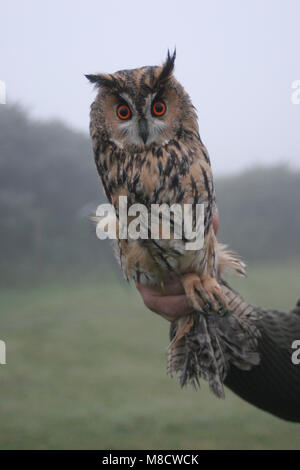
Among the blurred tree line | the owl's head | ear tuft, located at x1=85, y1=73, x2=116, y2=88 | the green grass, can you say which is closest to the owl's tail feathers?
the owl's head

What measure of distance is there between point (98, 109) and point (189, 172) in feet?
0.79

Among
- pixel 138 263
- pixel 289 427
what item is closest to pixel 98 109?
pixel 138 263

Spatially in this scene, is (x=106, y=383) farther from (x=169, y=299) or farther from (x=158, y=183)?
(x=158, y=183)

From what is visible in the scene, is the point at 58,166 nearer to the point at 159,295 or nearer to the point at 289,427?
the point at 289,427

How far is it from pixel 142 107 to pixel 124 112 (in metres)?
0.04

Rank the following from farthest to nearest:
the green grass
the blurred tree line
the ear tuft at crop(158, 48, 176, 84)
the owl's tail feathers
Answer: the blurred tree line < the green grass < the owl's tail feathers < the ear tuft at crop(158, 48, 176, 84)

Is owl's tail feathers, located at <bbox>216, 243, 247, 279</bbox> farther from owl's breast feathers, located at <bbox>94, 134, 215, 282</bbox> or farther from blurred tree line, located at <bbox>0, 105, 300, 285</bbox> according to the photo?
blurred tree line, located at <bbox>0, 105, 300, 285</bbox>

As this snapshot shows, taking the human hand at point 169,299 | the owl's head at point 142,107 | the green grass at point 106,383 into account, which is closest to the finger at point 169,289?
the human hand at point 169,299

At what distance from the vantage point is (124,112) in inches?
36.0

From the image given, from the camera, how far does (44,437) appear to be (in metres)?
2.50

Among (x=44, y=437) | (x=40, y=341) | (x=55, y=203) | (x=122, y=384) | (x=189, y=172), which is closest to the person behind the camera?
(x=189, y=172)

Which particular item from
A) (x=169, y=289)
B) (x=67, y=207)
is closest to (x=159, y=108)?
(x=169, y=289)

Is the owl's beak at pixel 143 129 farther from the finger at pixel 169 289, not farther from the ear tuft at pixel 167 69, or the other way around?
the finger at pixel 169 289

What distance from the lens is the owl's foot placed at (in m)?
0.92
